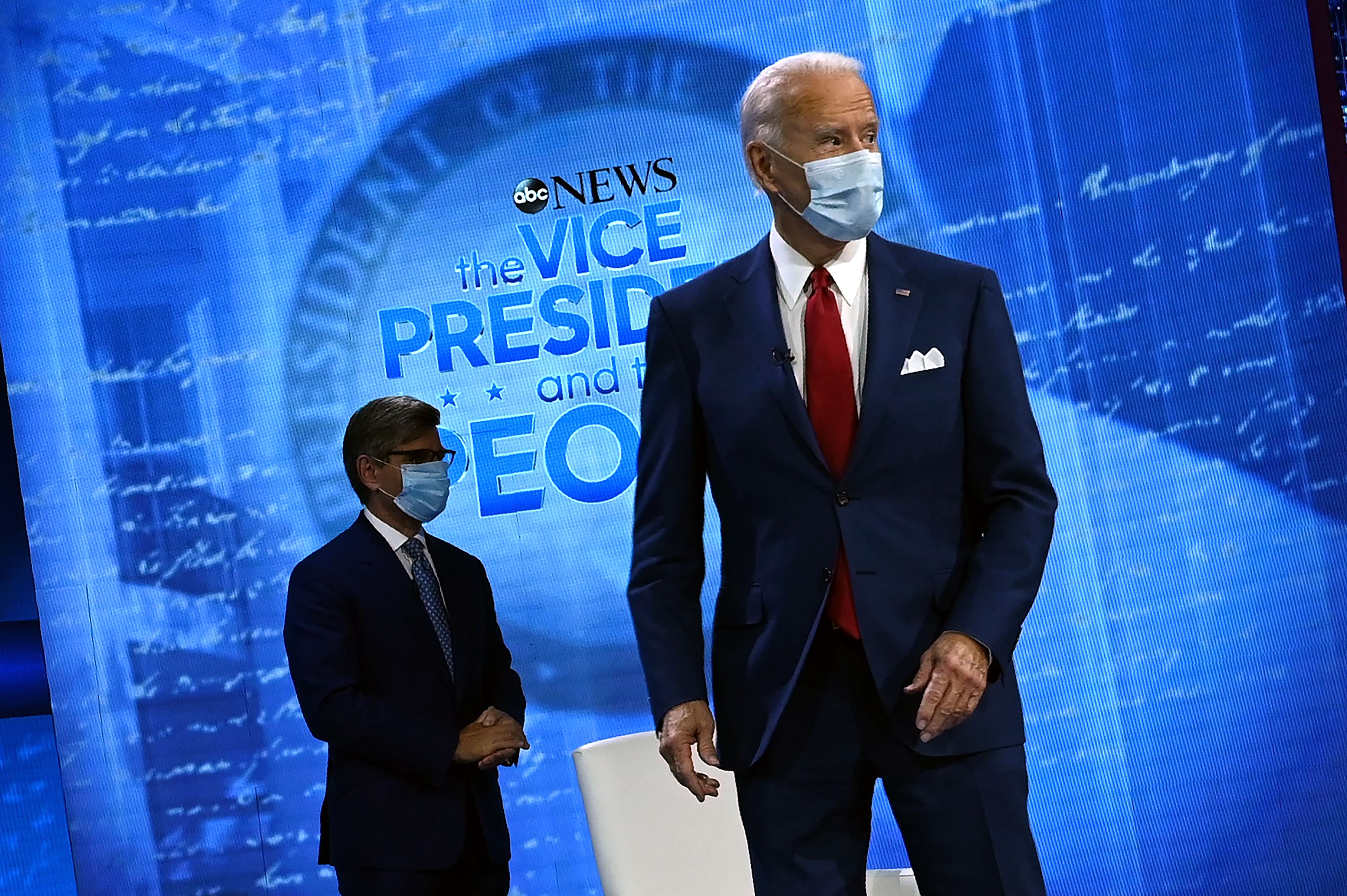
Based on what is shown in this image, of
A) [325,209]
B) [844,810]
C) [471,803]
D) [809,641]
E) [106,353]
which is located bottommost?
[471,803]

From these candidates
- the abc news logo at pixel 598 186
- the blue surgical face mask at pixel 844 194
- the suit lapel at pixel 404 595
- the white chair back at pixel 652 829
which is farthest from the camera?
the abc news logo at pixel 598 186

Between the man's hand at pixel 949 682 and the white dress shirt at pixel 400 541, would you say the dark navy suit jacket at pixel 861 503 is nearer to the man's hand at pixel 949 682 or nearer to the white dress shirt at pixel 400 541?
the man's hand at pixel 949 682

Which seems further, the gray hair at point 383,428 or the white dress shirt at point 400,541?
the gray hair at point 383,428

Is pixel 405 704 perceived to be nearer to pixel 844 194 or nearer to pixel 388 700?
pixel 388 700

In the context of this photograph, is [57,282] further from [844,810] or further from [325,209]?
[844,810]

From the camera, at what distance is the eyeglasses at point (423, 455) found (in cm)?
398

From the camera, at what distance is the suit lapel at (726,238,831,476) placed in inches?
80.1

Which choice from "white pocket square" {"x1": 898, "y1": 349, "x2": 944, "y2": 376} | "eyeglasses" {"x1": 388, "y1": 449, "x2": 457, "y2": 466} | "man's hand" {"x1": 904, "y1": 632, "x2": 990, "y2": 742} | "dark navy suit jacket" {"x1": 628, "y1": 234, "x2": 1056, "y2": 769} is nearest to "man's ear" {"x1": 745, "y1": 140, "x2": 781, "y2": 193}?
"dark navy suit jacket" {"x1": 628, "y1": 234, "x2": 1056, "y2": 769}

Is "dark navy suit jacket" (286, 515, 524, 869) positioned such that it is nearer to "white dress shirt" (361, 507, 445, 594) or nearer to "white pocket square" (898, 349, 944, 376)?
"white dress shirt" (361, 507, 445, 594)

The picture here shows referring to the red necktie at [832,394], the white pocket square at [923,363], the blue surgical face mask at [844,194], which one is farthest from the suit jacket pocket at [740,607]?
the blue surgical face mask at [844,194]

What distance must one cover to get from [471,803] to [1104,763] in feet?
6.41

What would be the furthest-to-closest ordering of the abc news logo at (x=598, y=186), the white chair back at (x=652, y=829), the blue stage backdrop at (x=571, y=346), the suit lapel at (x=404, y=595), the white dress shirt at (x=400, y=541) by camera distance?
the abc news logo at (x=598, y=186)
the blue stage backdrop at (x=571, y=346)
the white dress shirt at (x=400, y=541)
the suit lapel at (x=404, y=595)
the white chair back at (x=652, y=829)

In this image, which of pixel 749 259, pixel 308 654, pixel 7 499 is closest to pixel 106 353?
pixel 7 499

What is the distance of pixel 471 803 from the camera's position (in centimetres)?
365
